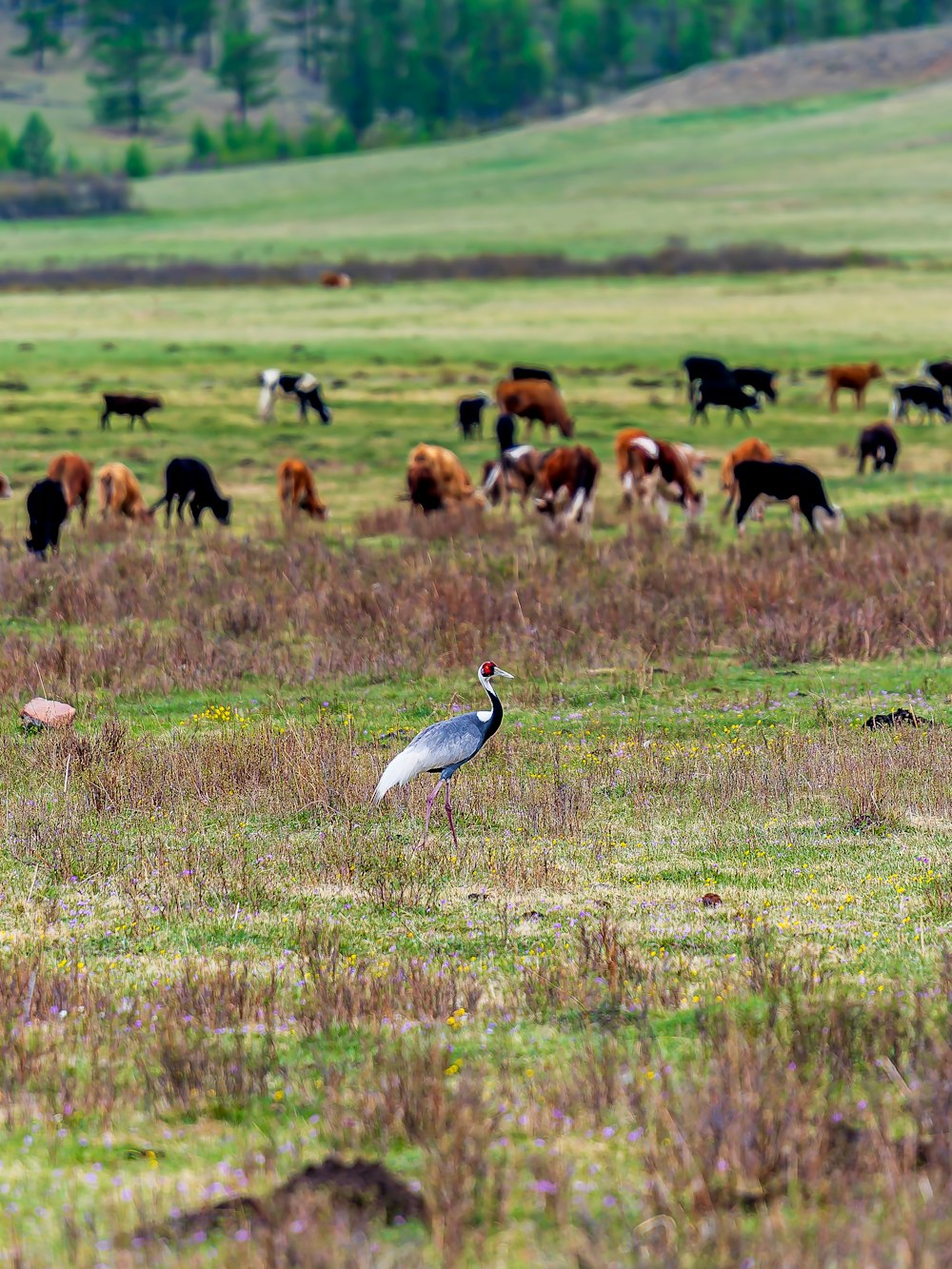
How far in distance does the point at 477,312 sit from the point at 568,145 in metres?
73.4

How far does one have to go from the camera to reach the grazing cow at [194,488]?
24.6 metres

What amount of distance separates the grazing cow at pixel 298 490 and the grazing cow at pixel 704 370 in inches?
559

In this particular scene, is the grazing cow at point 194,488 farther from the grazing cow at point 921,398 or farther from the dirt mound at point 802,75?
the dirt mound at point 802,75

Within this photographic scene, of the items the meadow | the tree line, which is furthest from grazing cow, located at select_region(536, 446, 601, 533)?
the tree line

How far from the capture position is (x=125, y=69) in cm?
16575

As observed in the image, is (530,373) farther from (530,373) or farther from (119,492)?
(119,492)

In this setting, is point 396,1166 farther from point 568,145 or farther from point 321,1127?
point 568,145

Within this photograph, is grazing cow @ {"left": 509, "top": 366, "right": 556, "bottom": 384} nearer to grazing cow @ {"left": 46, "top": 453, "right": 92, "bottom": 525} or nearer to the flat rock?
grazing cow @ {"left": 46, "top": 453, "right": 92, "bottom": 525}

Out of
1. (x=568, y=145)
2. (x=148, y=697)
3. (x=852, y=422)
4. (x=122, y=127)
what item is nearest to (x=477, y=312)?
(x=852, y=422)

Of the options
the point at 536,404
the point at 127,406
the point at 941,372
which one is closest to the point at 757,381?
the point at 941,372

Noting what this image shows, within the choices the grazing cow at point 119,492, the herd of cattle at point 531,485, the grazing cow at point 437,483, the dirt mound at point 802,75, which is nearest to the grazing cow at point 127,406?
the herd of cattle at point 531,485

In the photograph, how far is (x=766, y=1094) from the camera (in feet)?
17.8

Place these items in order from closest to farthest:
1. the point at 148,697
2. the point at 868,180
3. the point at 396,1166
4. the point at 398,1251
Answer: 1. the point at 398,1251
2. the point at 396,1166
3. the point at 148,697
4. the point at 868,180

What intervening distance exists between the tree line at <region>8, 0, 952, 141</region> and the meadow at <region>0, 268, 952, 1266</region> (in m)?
141
